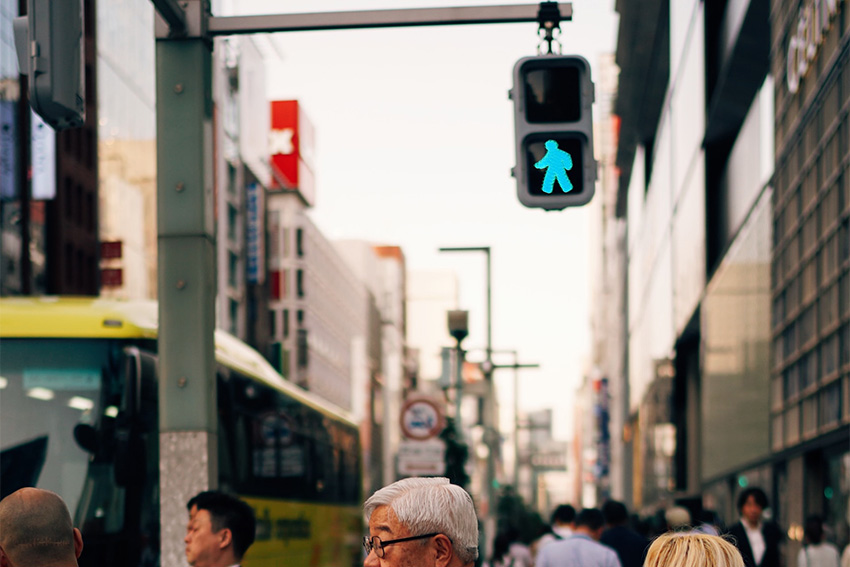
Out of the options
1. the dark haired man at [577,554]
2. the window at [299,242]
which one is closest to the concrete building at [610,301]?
the window at [299,242]

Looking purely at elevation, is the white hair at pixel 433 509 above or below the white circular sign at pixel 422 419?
above

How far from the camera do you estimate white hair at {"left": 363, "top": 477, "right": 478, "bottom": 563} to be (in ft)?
11.6

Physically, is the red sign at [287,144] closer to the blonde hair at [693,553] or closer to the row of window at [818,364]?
the row of window at [818,364]

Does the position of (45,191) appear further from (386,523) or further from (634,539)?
(386,523)

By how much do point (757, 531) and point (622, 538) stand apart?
1.13m

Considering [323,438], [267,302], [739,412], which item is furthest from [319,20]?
[267,302]

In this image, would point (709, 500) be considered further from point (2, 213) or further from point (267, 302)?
point (267, 302)

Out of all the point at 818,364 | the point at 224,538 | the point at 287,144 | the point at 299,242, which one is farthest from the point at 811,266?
the point at 287,144

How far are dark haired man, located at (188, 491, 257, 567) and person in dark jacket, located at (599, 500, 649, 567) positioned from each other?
5.66 metres

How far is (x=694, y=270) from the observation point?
38.5 meters

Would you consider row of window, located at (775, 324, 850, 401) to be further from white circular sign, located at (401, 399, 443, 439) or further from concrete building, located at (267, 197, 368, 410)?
concrete building, located at (267, 197, 368, 410)

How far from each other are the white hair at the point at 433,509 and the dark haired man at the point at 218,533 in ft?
7.28

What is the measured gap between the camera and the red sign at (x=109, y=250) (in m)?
51.8

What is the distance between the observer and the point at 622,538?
11.1m
